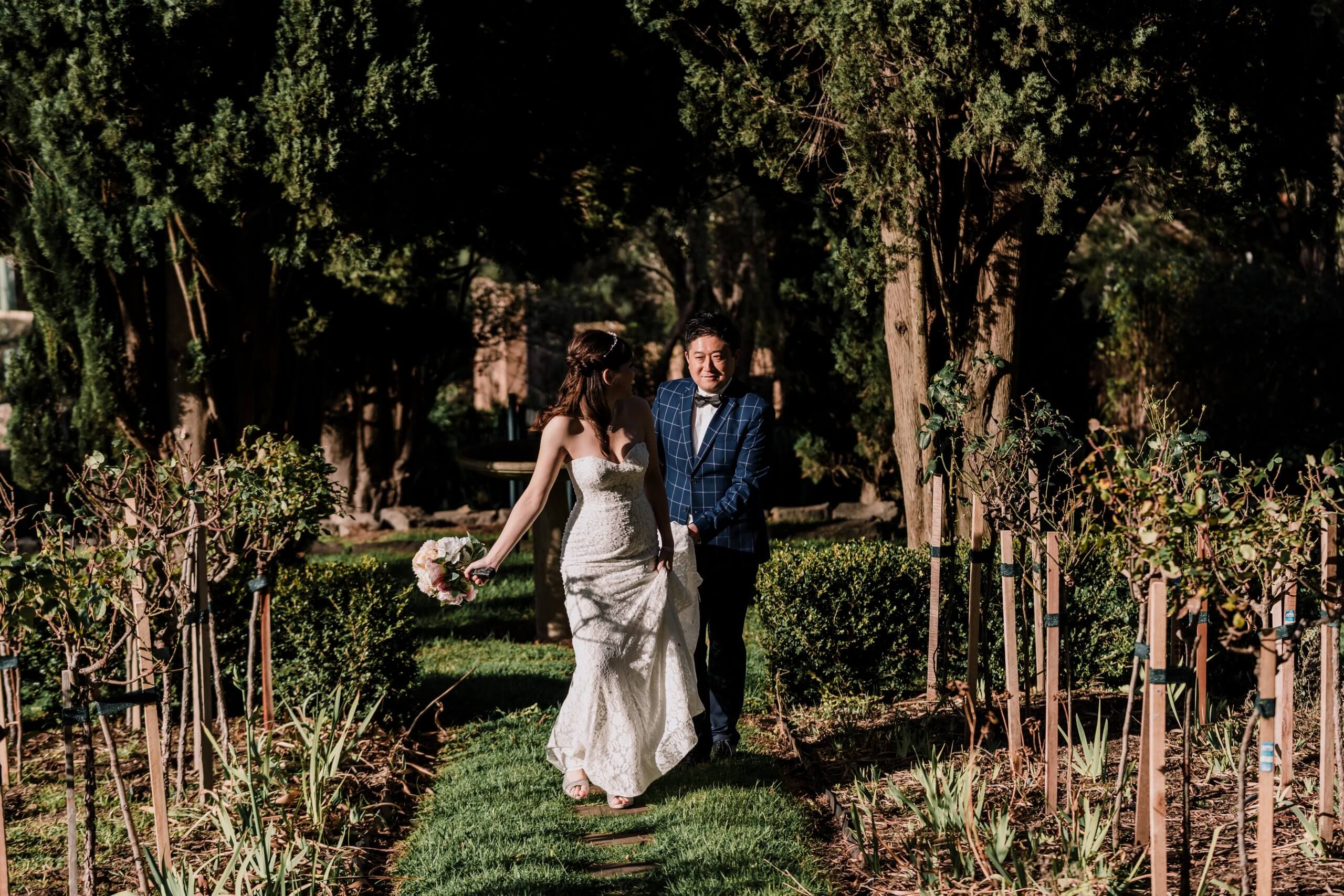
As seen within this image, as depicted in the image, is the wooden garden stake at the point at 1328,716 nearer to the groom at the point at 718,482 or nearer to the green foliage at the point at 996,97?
the groom at the point at 718,482

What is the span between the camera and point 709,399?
16.8 ft

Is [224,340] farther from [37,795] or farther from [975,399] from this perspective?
[975,399]

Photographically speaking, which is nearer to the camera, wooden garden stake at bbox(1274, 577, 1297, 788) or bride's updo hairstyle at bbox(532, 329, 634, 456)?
wooden garden stake at bbox(1274, 577, 1297, 788)

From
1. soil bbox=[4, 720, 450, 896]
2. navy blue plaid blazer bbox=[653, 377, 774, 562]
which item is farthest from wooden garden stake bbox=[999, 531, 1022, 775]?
soil bbox=[4, 720, 450, 896]

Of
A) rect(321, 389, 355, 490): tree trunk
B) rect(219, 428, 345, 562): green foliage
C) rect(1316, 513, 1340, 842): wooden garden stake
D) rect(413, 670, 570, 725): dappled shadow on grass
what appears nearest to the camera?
rect(1316, 513, 1340, 842): wooden garden stake

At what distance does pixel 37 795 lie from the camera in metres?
5.31

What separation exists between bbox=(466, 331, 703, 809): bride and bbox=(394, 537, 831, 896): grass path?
0.21 meters

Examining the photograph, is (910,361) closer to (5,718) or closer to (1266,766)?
(1266,766)

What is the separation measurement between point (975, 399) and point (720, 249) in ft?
43.4

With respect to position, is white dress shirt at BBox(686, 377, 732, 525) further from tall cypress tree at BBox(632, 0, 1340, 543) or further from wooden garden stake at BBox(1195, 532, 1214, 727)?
tall cypress tree at BBox(632, 0, 1340, 543)

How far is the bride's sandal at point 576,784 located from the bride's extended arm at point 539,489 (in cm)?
82

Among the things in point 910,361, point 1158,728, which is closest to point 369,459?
point 910,361

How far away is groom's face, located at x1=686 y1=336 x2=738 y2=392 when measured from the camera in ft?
16.4

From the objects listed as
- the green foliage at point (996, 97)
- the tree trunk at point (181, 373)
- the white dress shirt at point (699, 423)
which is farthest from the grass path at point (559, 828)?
the green foliage at point (996, 97)
